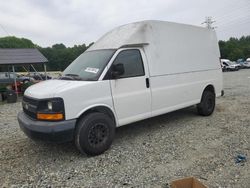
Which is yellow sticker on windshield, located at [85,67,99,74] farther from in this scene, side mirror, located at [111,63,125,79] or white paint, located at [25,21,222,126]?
side mirror, located at [111,63,125,79]

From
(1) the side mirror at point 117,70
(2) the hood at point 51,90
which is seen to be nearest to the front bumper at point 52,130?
(2) the hood at point 51,90

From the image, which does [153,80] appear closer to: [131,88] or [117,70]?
[131,88]

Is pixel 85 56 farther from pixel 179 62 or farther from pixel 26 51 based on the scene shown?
pixel 26 51

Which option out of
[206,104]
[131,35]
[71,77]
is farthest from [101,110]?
[206,104]

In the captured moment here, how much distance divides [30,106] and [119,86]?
167 cm

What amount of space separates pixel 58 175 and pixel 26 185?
0.47m

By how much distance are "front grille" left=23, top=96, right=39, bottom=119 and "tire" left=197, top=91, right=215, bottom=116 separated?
14.7 ft

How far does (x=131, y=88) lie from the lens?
449 cm

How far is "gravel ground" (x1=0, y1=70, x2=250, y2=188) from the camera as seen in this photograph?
130 inches

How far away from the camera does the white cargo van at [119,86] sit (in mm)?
3725

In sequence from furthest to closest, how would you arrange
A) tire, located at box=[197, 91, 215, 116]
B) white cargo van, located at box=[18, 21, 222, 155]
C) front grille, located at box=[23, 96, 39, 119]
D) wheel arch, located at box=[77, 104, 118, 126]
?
tire, located at box=[197, 91, 215, 116], wheel arch, located at box=[77, 104, 118, 126], front grille, located at box=[23, 96, 39, 119], white cargo van, located at box=[18, 21, 222, 155]

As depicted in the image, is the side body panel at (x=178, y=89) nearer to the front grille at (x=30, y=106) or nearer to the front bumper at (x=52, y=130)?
the front bumper at (x=52, y=130)

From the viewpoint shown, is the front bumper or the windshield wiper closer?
the front bumper

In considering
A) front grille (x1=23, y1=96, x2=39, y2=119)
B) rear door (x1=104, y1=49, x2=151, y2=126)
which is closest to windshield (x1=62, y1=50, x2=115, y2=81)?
rear door (x1=104, y1=49, x2=151, y2=126)
